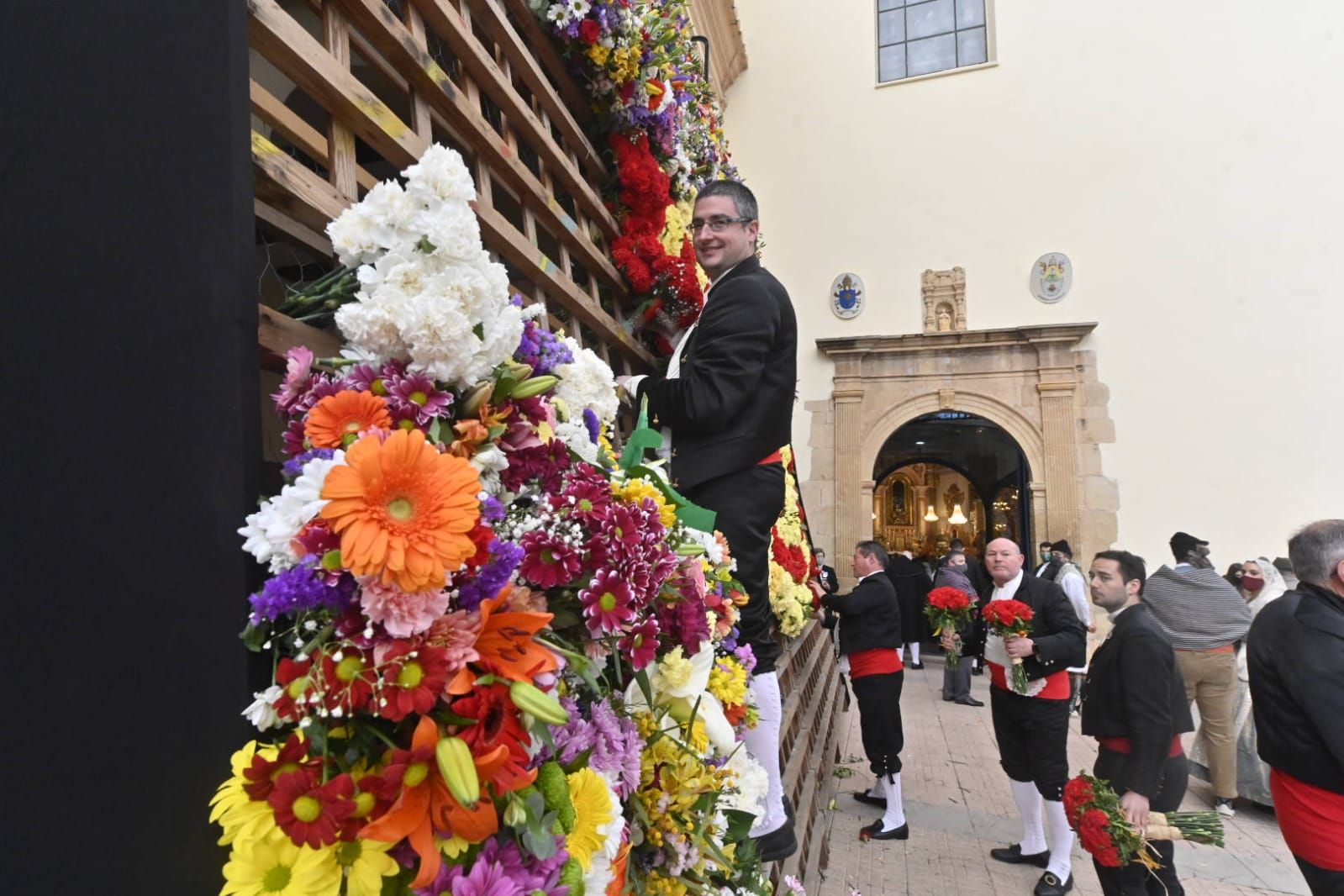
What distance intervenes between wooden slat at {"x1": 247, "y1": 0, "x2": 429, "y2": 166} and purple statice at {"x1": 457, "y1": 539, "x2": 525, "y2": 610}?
2.86ft

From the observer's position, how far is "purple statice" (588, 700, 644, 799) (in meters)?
1.11

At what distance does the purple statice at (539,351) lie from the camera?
4.09 ft

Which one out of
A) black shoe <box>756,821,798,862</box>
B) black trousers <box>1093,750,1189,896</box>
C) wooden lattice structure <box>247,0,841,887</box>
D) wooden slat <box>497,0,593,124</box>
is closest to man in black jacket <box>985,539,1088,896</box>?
black trousers <box>1093,750,1189,896</box>

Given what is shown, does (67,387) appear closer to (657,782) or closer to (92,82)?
(92,82)

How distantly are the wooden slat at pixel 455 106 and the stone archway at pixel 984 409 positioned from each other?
938 cm

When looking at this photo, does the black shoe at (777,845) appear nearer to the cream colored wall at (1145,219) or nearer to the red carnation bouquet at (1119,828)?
the red carnation bouquet at (1119,828)

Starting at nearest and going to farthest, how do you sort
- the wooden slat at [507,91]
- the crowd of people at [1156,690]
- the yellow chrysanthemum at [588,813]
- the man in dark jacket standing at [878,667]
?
the yellow chrysanthemum at [588,813]
the wooden slat at [507,91]
the crowd of people at [1156,690]
the man in dark jacket standing at [878,667]

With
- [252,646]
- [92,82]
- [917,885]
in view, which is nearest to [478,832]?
[252,646]

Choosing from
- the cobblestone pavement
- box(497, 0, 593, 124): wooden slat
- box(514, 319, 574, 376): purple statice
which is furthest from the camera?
the cobblestone pavement

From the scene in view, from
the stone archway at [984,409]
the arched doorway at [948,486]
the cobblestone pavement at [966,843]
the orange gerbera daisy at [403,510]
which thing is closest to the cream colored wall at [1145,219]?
the stone archway at [984,409]

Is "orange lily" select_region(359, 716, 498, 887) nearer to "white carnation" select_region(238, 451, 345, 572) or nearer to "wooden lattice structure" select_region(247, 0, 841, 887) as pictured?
"white carnation" select_region(238, 451, 345, 572)

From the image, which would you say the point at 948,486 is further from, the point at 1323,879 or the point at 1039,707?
the point at 1323,879

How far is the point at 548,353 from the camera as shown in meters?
1.29

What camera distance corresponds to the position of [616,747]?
1.12 metres
